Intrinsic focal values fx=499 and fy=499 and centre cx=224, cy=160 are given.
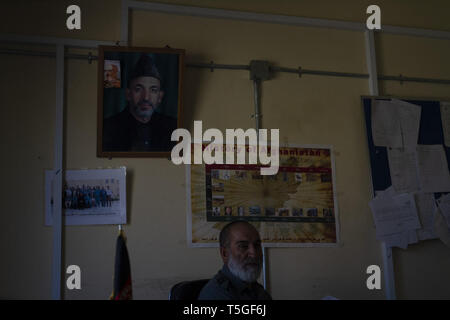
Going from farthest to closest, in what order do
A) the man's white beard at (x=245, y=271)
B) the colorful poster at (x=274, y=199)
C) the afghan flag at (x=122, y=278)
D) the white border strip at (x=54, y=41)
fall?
1. the colorful poster at (x=274, y=199)
2. the white border strip at (x=54, y=41)
3. the man's white beard at (x=245, y=271)
4. the afghan flag at (x=122, y=278)

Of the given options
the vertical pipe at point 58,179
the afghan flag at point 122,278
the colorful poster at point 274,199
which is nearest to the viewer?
the afghan flag at point 122,278

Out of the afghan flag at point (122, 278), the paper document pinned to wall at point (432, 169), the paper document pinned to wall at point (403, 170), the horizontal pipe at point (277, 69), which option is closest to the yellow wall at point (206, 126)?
the horizontal pipe at point (277, 69)

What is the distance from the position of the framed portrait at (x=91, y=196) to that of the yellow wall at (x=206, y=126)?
0.04 m

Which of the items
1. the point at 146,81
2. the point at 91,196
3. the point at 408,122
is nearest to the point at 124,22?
the point at 146,81

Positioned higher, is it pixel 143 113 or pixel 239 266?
pixel 143 113

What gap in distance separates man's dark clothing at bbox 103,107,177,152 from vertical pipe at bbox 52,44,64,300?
230mm

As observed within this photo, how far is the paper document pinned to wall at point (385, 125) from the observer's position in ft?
9.84

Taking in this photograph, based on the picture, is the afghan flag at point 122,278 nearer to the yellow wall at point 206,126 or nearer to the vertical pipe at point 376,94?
the yellow wall at point 206,126

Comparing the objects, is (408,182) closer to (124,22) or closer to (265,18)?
(265,18)

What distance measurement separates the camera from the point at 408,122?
10.0ft

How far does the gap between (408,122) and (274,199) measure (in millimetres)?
999

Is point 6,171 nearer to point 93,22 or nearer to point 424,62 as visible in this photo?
point 93,22

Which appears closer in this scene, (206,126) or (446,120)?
(206,126)
